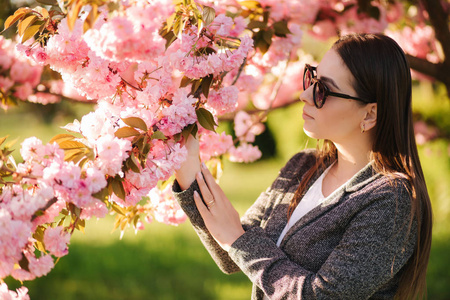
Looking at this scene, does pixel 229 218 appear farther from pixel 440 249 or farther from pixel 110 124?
pixel 440 249

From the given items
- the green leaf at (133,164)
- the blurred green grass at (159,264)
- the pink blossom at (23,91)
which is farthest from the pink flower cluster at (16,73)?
the green leaf at (133,164)

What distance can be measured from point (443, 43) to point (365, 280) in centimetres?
176

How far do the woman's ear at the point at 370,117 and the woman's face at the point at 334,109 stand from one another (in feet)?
0.05

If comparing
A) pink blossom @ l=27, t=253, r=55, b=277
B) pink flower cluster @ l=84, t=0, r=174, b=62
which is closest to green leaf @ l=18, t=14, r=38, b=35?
pink flower cluster @ l=84, t=0, r=174, b=62

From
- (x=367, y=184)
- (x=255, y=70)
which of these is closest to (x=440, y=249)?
(x=255, y=70)

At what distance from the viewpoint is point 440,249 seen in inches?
180

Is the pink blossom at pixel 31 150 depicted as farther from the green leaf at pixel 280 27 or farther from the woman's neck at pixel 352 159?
the green leaf at pixel 280 27

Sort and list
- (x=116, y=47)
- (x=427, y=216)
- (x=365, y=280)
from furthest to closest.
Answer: (x=427, y=216), (x=365, y=280), (x=116, y=47)

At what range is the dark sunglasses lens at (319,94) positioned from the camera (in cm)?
144

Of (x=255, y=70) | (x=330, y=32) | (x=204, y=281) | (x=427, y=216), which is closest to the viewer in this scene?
(x=427, y=216)

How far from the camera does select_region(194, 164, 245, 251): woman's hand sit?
1.44 meters

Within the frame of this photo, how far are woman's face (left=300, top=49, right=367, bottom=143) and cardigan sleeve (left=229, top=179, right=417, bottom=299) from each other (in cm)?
23

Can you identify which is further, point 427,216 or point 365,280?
point 427,216

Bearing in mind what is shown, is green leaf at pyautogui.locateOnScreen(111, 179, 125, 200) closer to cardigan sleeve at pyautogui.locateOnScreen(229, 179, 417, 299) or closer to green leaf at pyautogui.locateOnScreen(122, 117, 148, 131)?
green leaf at pyautogui.locateOnScreen(122, 117, 148, 131)
